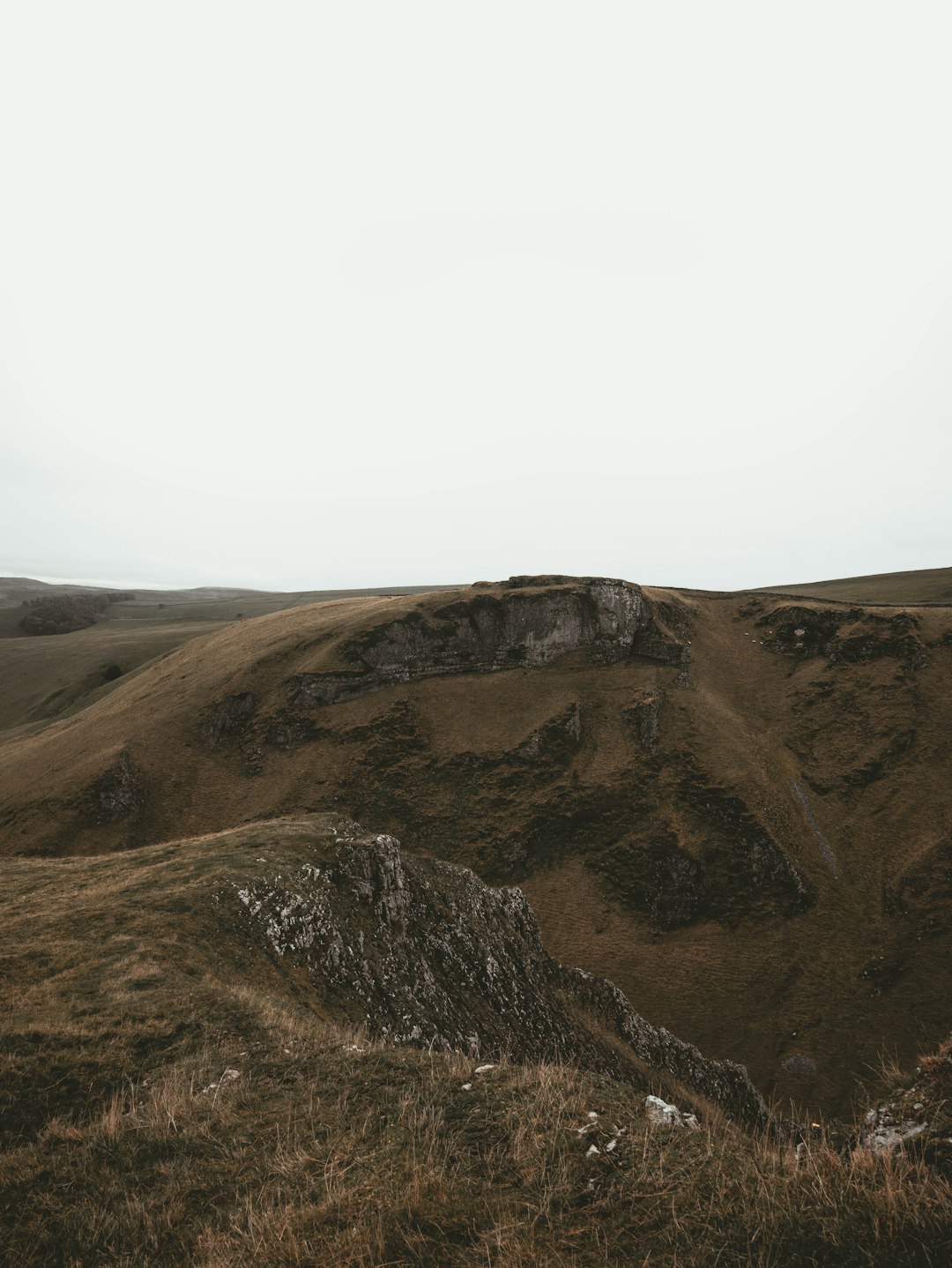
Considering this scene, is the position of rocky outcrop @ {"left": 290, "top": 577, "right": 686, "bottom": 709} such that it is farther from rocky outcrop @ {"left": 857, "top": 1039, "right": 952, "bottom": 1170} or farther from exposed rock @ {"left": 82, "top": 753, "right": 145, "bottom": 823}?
rocky outcrop @ {"left": 857, "top": 1039, "right": 952, "bottom": 1170}

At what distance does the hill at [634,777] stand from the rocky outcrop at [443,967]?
23204 millimetres

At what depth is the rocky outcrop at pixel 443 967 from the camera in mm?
18328

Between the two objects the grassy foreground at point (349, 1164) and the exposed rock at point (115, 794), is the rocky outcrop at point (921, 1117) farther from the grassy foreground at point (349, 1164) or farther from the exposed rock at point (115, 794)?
the exposed rock at point (115, 794)

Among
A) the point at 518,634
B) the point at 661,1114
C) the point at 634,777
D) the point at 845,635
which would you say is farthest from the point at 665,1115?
the point at 845,635

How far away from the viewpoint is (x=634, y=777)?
66250 millimetres

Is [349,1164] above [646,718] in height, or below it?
above

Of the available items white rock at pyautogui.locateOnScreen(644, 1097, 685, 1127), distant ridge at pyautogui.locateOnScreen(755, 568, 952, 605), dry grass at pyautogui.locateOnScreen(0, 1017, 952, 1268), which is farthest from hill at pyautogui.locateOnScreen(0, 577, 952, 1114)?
dry grass at pyautogui.locateOnScreen(0, 1017, 952, 1268)

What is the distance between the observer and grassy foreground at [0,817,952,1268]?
18.5 feet

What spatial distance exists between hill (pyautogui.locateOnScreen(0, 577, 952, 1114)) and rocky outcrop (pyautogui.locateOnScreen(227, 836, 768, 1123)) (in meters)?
23.2

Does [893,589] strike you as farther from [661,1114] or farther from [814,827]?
[661,1114]

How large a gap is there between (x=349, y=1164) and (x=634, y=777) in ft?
206

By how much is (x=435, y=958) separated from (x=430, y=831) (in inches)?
1658

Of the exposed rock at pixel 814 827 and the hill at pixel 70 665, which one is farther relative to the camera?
the hill at pixel 70 665

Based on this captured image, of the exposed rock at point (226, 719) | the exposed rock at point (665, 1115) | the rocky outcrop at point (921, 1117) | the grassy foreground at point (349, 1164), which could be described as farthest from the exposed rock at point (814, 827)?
A: the exposed rock at point (226, 719)
